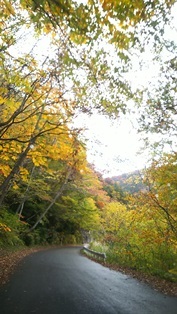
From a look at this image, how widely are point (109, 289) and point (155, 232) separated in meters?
3.93

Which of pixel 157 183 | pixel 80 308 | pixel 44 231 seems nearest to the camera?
pixel 80 308

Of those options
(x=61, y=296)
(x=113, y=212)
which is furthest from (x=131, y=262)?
(x=113, y=212)

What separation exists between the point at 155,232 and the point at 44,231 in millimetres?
20712

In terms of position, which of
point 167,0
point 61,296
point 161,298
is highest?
point 167,0

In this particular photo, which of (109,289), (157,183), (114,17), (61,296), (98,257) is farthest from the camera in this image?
(98,257)

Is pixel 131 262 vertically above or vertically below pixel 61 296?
above

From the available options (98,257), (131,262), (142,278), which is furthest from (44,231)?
(142,278)

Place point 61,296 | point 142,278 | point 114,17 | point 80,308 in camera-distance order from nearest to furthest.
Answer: point 114,17
point 80,308
point 61,296
point 142,278

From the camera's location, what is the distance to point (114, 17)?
157 inches

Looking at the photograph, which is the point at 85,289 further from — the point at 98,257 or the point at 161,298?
the point at 98,257

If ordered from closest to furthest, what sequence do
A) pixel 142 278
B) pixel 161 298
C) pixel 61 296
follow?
pixel 61 296 → pixel 161 298 → pixel 142 278

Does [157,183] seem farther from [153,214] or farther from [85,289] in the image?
Result: [85,289]

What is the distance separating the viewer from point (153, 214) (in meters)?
10.8

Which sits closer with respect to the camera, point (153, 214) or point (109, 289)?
point (109, 289)
